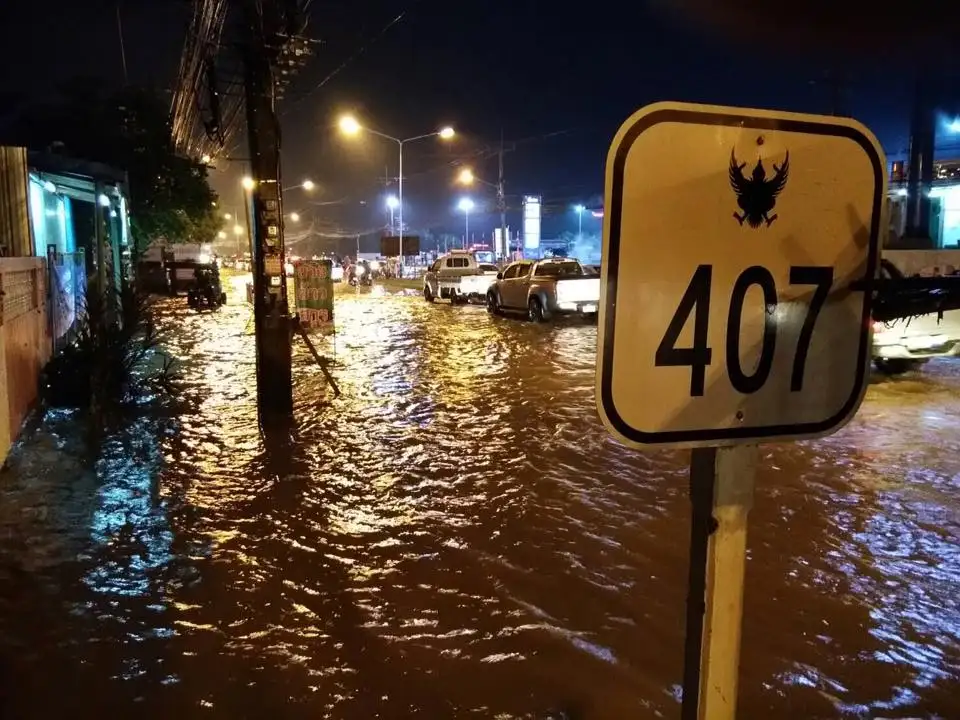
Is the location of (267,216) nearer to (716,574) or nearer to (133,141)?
(716,574)

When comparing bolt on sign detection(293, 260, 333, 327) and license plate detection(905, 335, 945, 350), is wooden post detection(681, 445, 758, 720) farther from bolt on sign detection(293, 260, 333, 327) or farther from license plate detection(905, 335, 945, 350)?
bolt on sign detection(293, 260, 333, 327)

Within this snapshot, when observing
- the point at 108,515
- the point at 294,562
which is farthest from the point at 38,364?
the point at 294,562

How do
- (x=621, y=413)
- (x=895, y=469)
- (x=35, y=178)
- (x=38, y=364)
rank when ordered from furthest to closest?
1. (x=35, y=178)
2. (x=38, y=364)
3. (x=895, y=469)
4. (x=621, y=413)

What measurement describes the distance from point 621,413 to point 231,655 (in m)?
3.26

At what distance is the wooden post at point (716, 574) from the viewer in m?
1.83

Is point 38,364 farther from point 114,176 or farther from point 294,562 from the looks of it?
point 114,176

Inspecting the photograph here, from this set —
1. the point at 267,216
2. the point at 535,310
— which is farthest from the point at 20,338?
the point at 535,310

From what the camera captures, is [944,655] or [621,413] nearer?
[621,413]

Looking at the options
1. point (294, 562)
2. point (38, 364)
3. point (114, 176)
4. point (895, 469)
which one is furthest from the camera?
point (114, 176)

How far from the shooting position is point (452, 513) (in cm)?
646

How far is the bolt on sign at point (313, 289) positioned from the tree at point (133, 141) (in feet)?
42.4

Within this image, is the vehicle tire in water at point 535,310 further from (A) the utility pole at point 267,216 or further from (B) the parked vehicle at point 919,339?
(A) the utility pole at point 267,216

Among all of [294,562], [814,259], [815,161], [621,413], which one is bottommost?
[294,562]

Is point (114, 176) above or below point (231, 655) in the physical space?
above
